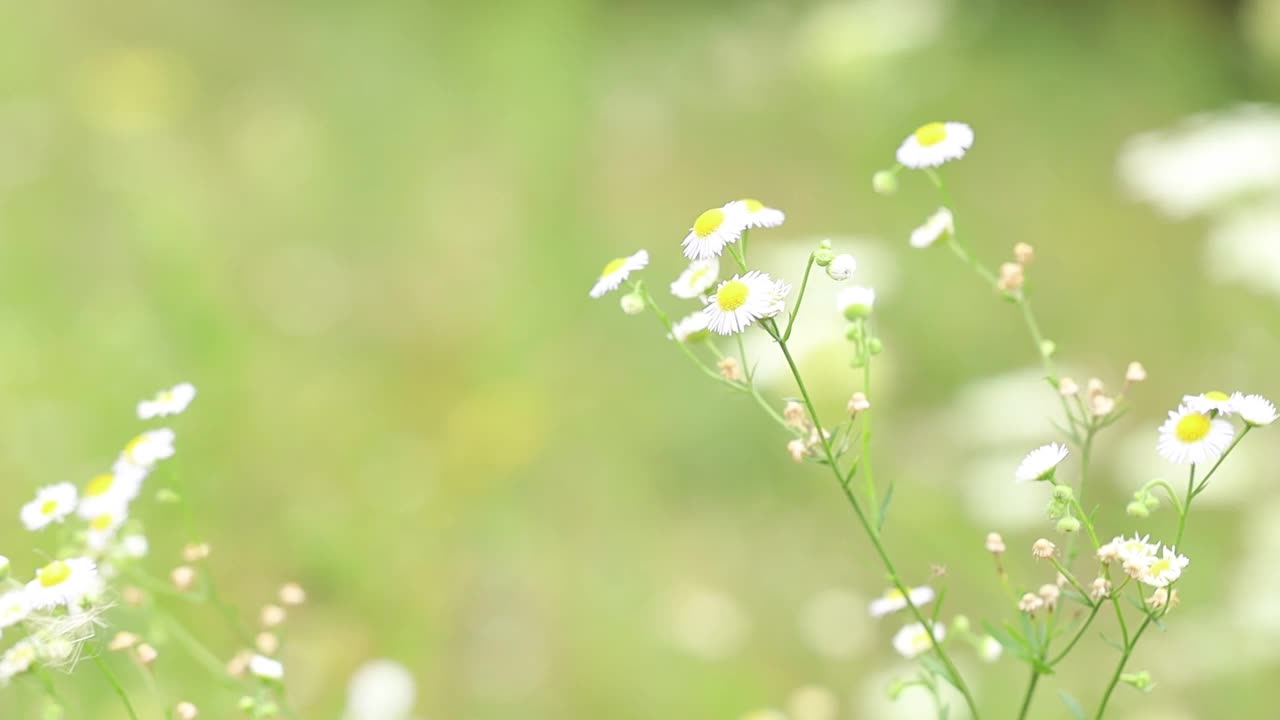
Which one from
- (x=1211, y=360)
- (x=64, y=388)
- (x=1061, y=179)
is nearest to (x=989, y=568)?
(x=1211, y=360)

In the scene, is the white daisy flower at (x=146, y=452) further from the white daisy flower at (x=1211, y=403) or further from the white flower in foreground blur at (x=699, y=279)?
the white daisy flower at (x=1211, y=403)

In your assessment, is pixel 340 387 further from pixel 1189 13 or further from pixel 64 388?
pixel 1189 13

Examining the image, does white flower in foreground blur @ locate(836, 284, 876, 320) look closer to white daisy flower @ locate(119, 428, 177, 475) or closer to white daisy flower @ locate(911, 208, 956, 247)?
white daisy flower @ locate(911, 208, 956, 247)

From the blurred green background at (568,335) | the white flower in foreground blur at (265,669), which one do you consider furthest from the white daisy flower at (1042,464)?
the blurred green background at (568,335)

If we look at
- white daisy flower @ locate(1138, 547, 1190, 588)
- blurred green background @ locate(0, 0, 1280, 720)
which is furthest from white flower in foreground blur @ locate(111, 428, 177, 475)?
blurred green background @ locate(0, 0, 1280, 720)

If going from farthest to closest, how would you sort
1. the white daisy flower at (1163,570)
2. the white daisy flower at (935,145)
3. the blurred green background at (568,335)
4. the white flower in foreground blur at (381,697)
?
the blurred green background at (568,335)
the white flower in foreground blur at (381,697)
the white daisy flower at (935,145)
the white daisy flower at (1163,570)
